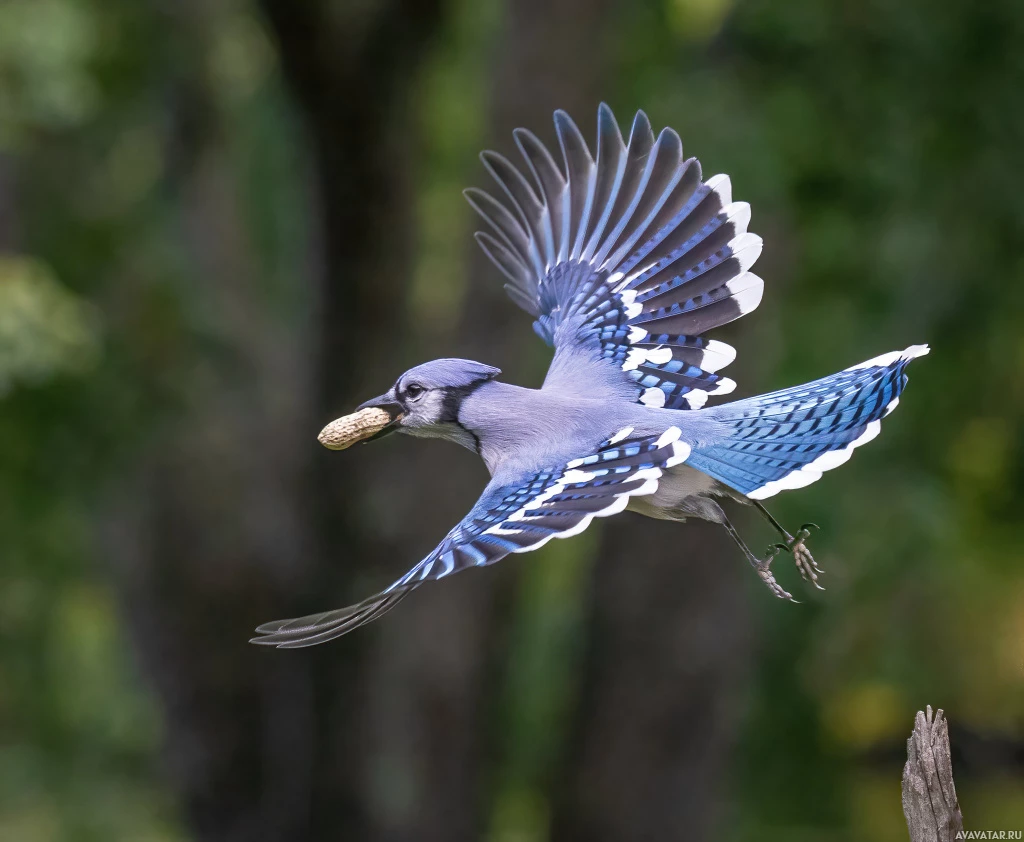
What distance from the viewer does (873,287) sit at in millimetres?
8805

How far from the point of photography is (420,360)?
8.47 m

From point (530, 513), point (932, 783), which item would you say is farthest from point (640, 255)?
point (932, 783)

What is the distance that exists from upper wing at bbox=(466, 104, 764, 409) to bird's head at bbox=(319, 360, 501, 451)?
0.47 metres

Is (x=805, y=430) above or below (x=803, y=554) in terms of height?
above

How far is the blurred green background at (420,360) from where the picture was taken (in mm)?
7160

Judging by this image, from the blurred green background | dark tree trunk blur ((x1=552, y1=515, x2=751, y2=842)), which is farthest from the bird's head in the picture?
dark tree trunk blur ((x1=552, y1=515, x2=751, y2=842))

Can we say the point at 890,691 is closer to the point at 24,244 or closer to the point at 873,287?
the point at 873,287

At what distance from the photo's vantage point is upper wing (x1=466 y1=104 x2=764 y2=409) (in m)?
3.52

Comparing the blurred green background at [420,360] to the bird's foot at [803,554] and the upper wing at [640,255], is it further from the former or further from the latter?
the bird's foot at [803,554]

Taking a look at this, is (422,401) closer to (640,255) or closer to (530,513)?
(530,513)

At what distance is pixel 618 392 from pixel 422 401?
20.2 inches

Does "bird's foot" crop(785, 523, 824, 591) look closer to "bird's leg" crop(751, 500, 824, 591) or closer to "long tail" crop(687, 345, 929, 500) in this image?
"bird's leg" crop(751, 500, 824, 591)

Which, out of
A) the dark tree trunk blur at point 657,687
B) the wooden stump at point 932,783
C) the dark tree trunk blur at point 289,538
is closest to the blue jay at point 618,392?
the wooden stump at point 932,783

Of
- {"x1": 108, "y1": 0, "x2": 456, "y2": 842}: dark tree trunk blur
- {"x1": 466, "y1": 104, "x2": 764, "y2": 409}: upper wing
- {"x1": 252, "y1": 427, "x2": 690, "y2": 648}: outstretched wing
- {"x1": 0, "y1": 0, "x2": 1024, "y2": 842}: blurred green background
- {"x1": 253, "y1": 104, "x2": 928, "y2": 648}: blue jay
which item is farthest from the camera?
{"x1": 108, "y1": 0, "x2": 456, "y2": 842}: dark tree trunk blur
